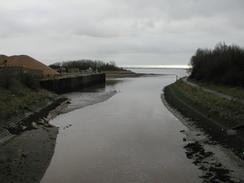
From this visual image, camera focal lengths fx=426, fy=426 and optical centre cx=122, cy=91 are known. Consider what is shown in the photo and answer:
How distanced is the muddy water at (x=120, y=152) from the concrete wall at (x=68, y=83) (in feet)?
83.2

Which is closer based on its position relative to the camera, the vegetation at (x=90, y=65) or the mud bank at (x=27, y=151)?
the mud bank at (x=27, y=151)

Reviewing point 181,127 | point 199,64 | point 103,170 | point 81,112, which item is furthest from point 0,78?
point 199,64

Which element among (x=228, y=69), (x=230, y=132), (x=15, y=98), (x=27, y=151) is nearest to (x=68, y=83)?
(x=228, y=69)

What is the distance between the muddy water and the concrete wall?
25358mm

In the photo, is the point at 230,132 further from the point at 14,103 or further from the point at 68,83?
the point at 68,83

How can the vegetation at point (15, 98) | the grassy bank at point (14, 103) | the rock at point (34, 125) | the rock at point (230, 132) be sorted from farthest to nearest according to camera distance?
the vegetation at point (15, 98) → the grassy bank at point (14, 103) → the rock at point (34, 125) → the rock at point (230, 132)

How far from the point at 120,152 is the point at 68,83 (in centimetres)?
4759

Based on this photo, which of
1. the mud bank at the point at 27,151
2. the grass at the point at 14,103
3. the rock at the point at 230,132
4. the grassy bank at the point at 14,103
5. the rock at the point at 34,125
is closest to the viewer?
the mud bank at the point at 27,151

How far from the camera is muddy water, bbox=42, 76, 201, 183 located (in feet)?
44.9

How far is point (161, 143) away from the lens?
19.2 m

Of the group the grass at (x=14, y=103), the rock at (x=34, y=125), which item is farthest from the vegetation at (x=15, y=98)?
the rock at (x=34, y=125)

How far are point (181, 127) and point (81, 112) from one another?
34.1 feet

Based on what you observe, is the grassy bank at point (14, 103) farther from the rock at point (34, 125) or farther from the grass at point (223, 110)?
the grass at point (223, 110)

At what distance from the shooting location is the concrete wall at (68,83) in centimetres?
5288
